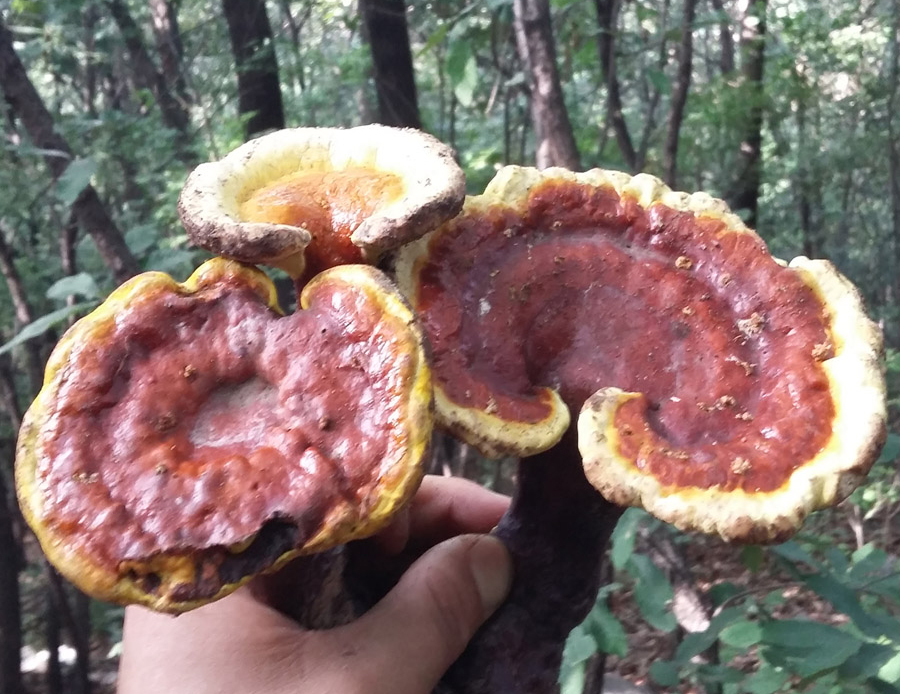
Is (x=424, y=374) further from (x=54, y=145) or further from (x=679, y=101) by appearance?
(x=679, y=101)

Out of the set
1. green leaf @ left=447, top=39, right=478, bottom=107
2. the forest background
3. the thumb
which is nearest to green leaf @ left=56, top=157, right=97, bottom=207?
the forest background

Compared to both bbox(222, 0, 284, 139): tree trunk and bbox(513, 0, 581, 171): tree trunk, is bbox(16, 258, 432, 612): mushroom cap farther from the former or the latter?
bbox(222, 0, 284, 139): tree trunk

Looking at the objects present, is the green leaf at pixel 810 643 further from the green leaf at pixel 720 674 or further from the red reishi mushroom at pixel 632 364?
the red reishi mushroom at pixel 632 364

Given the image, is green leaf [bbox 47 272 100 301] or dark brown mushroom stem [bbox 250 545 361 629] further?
green leaf [bbox 47 272 100 301]

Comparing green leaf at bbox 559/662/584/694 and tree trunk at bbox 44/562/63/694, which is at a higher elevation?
green leaf at bbox 559/662/584/694

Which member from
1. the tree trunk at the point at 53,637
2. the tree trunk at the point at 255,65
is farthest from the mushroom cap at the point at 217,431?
the tree trunk at the point at 255,65

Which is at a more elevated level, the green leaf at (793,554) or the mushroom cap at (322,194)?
the mushroom cap at (322,194)
